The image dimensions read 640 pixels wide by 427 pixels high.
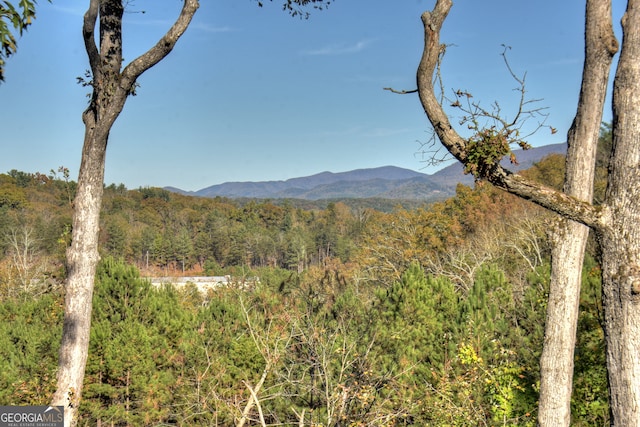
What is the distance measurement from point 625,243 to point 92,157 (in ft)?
13.8

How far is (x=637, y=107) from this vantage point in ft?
9.54

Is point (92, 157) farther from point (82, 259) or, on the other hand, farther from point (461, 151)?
point (461, 151)

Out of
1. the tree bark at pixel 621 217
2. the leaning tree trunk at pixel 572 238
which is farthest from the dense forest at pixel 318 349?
the tree bark at pixel 621 217

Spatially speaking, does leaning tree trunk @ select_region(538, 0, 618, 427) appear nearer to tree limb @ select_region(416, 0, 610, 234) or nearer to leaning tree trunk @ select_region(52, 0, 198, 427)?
tree limb @ select_region(416, 0, 610, 234)

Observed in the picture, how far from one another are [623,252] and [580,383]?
A: 4.05 m

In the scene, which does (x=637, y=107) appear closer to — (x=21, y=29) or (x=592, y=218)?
(x=592, y=218)

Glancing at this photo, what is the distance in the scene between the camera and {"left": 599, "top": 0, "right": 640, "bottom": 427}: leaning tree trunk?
279 centimetres

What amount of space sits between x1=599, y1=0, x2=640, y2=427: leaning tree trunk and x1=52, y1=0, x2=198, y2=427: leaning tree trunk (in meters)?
3.46

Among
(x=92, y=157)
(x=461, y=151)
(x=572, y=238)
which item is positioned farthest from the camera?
(x=92, y=157)

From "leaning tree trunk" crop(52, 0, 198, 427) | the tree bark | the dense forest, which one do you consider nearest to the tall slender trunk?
"leaning tree trunk" crop(52, 0, 198, 427)

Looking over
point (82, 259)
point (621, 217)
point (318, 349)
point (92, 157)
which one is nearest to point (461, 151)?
point (621, 217)

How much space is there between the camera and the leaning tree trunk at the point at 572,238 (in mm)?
3230

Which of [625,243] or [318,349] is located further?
[318,349]

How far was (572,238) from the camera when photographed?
3.38 metres
